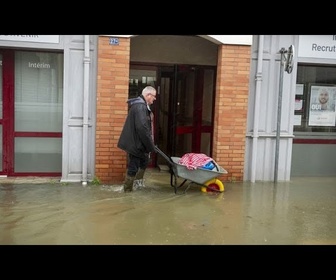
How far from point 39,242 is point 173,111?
5.06m

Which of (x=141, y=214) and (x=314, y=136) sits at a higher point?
(x=314, y=136)

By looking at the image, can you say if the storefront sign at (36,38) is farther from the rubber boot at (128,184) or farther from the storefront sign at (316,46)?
the storefront sign at (316,46)

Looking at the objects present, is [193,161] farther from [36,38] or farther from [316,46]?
[316,46]

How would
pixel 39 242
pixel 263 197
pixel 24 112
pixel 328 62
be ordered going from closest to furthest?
pixel 39 242
pixel 263 197
pixel 24 112
pixel 328 62

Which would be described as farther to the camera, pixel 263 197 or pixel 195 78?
pixel 195 78

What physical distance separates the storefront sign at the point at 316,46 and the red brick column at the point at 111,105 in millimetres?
3525

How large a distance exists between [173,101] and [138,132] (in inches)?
104

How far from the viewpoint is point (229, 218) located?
5.73 meters

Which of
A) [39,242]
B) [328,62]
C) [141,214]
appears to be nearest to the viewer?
[39,242]

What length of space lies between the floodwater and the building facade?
0.66 meters

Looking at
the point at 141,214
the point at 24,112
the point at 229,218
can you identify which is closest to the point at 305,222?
the point at 229,218

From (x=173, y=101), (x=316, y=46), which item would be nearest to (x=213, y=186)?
(x=173, y=101)

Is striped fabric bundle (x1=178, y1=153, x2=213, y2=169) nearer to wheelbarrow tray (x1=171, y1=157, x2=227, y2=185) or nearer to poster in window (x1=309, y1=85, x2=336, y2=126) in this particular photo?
wheelbarrow tray (x1=171, y1=157, x2=227, y2=185)

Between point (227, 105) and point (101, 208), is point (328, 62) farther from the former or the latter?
point (101, 208)
